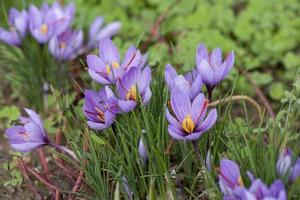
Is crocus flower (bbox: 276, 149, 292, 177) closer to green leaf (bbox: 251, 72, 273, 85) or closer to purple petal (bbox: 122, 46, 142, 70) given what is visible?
purple petal (bbox: 122, 46, 142, 70)

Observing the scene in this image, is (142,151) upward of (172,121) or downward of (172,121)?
downward

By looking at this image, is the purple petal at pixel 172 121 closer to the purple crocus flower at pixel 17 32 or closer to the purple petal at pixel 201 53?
the purple petal at pixel 201 53

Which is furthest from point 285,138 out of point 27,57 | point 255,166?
point 27,57

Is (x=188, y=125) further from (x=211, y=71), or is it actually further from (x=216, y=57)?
(x=216, y=57)

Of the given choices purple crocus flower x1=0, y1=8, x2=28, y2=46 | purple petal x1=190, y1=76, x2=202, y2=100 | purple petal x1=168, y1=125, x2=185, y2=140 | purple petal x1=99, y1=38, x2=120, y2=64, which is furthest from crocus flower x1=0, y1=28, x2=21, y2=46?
purple petal x1=168, y1=125, x2=185, y2=140

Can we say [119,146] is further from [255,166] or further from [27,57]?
[27,57]

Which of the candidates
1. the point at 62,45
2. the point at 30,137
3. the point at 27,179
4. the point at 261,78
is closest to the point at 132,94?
the point at 30,137

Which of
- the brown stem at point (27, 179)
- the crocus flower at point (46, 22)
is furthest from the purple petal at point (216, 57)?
the crocus flower at point (46, 22)
